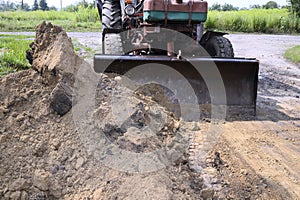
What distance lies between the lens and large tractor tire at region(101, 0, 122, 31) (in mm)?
6262

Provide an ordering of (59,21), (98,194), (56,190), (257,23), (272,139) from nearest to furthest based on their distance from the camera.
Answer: (98,194), (56,190), (272,139), (257,23), (59,21)

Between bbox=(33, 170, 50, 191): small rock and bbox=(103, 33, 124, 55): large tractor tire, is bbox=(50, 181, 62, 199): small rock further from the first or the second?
bbox=(103, 33, 124, 55): large tractor tire

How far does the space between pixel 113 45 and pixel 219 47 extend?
1.76 metres

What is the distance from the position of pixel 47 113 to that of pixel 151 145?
1.07 meters

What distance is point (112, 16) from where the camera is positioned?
247 inches

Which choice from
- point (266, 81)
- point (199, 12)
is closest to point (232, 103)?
point (199, 12)

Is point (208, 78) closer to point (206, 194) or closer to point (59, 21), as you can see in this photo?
point (206, 194)

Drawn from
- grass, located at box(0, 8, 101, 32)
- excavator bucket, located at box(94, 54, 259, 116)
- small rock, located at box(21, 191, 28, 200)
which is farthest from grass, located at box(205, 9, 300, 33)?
small rock, located at box(21, 191, 28, 200)

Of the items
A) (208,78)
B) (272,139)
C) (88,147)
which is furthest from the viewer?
A: (208,78)

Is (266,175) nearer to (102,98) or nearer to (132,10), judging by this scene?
(102,98)

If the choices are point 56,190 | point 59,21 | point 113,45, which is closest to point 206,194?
point 56,190

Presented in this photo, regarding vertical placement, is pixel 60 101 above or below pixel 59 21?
below

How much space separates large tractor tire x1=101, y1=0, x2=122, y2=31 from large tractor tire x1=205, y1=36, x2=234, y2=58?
5.09 ft

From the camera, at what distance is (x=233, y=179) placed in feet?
11.4
